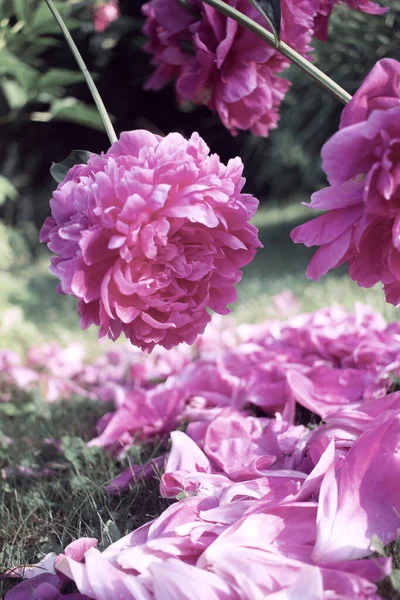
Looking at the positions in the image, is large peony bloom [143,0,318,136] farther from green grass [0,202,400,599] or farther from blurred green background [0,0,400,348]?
green grass [0,202,400,599]

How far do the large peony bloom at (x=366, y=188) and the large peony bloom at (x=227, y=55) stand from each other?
11.5 inches

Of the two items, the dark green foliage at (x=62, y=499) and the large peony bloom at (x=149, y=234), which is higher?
the large peony bloom at (x=149, y=234)

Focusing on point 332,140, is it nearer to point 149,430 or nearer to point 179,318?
point 179,318

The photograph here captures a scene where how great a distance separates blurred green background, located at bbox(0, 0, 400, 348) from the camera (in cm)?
178

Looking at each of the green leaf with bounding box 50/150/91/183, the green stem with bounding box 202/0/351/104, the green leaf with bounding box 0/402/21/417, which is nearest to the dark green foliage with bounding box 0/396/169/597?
the green leaf with bounding box 0/402/21/417

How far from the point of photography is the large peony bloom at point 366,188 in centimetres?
62

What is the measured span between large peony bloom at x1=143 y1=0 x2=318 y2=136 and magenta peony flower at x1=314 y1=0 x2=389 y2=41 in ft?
0.19

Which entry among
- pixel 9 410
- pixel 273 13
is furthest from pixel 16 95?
pixel 273 13

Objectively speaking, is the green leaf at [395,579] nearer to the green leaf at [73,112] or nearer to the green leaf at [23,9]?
the green leaf at [73,112]

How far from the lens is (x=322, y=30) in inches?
40.9

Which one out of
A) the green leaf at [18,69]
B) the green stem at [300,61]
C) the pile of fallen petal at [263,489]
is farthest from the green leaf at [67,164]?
the green leaf at [18,69]

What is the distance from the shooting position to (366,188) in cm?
62

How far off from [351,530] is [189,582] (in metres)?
0.18

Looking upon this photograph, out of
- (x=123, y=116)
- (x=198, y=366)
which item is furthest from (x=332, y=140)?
(x=123, y=116)
